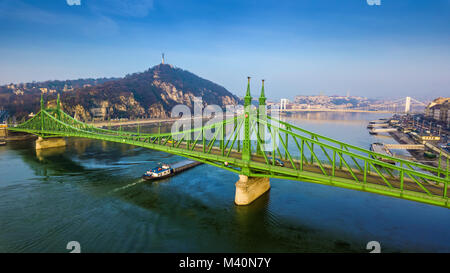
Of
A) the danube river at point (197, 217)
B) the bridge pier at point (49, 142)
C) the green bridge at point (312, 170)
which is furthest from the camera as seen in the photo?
the bridge pier at point (49, 142)

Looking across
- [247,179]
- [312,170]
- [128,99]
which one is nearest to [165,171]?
[247,179]

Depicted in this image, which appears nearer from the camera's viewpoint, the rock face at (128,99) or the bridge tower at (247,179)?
the bridge tower at (247,179)

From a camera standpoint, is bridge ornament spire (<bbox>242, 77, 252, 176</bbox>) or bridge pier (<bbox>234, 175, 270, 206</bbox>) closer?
bridge ornament spire (<bbox>242, 77, 252, 176</bbox>)

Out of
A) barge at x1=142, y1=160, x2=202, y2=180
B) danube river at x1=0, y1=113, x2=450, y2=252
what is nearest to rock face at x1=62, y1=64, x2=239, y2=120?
barge at x1=142, y1=160, x2=202, y2=180

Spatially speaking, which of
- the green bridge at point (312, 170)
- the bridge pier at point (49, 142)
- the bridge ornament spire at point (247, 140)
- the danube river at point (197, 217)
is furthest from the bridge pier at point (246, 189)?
the bridge pier at point (49, 142)

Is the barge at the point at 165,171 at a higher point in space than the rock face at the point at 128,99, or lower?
lower

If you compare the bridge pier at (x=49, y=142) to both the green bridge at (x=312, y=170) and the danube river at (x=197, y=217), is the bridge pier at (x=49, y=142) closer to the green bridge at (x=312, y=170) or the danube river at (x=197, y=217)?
the danube river at (x=197, y=217)

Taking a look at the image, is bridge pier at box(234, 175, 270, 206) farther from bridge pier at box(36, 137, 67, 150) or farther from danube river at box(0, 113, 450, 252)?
bridge pier at box(36, 137, 67, 150)
